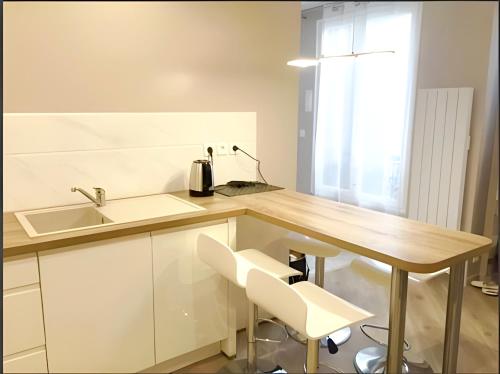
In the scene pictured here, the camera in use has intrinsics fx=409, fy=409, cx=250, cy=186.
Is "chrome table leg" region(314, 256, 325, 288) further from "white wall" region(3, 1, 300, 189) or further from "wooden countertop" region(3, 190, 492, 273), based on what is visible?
"white wall" region(3, 1, 300, 189)

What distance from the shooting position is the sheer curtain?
2.75 meters

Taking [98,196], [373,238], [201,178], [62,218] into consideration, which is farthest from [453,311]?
[62,218]

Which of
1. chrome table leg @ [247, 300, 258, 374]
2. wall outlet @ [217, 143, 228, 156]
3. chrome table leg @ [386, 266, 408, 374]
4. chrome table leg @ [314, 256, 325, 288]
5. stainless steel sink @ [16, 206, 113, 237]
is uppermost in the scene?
wall outlet @ [217, 143, 228, 156]

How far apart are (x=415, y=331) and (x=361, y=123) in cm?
167

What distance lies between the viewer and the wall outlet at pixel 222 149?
2312mm

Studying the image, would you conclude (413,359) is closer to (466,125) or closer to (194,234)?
(194,234)

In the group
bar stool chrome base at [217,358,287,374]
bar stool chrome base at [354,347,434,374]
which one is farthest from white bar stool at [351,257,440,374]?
bar stool chrome base at [217,358,287,374]

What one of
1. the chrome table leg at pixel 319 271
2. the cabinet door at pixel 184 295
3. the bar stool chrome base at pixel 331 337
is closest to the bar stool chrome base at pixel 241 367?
the cabinet door at pixel 184 295

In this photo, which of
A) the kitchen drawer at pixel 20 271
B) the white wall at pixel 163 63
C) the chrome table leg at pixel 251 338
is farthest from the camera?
the chrome table leg at pixel 251 338

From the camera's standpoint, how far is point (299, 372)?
2018 millimetres

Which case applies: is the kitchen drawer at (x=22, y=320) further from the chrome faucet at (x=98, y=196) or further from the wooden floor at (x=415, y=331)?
the wooden floor at (x=415, y=331)

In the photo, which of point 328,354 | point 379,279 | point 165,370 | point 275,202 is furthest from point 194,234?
point 328,354

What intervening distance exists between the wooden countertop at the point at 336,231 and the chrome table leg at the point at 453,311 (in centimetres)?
12

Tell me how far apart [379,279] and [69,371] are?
1353mm
